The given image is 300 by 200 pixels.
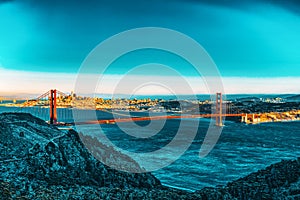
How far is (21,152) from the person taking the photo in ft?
30.3

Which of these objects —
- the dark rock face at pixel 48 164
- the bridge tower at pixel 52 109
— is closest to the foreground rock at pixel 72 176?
the dark rock face at pixel 48 164

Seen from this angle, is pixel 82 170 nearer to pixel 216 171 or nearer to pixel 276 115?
pixel 216 171

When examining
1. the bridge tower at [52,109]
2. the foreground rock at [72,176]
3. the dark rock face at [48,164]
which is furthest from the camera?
the bridge tower at [52,109]

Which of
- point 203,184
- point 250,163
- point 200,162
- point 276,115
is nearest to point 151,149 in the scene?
point 200,162

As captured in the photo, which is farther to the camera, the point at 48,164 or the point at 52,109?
the point at 52,109

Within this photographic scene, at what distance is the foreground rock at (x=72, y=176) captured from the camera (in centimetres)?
760

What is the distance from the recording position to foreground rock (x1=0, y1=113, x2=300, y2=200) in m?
7.60

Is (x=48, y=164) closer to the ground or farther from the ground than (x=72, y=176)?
farther from the ground

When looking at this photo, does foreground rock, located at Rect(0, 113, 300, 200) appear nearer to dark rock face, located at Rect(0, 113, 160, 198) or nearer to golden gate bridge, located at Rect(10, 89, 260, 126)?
dark rock face, located at Rect(0, 113, 160, 198)

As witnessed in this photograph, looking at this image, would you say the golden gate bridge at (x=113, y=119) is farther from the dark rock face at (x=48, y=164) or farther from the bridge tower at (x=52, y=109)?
the dark rock face at (x=48, y=164)

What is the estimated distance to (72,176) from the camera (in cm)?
877

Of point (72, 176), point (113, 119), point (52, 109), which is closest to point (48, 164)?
point (72, 176)

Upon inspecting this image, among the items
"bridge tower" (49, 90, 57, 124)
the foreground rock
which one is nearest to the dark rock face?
the foreground rock

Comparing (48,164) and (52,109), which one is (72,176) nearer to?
(48,164)
